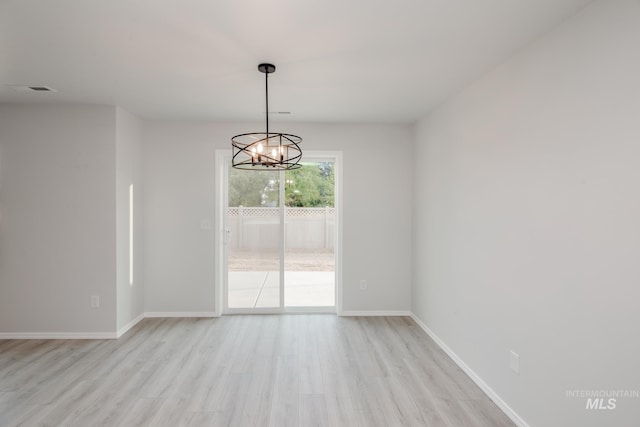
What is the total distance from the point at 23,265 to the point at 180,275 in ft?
5.20

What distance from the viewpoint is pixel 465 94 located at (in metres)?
3.17

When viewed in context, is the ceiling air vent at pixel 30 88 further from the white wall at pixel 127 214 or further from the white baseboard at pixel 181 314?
the white baseboard at pixel 181 314

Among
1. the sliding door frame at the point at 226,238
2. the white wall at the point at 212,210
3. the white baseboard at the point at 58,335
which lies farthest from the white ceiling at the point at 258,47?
the white baseboard at the point at 58,335

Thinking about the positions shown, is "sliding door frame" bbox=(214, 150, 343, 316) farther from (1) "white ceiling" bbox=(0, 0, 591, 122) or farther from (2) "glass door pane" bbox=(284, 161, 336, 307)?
(1) "white ceiling" bbox=(0, 0, 591, 122)

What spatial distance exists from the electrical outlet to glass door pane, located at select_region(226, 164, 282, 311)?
2.94 meters

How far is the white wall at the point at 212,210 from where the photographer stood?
4477mm

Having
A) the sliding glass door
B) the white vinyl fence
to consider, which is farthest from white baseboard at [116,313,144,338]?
the white vinyl fence

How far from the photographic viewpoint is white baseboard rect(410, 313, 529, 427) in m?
2.37

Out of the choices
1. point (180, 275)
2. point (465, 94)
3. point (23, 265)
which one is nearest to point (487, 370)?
point (465, 94)

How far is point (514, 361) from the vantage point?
7.92 ft

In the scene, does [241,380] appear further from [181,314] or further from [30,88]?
[30,88]

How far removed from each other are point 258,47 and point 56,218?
9.87 feet

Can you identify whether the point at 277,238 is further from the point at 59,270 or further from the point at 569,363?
the point at 569,363

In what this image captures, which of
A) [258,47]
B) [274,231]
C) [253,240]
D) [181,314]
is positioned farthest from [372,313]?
[258,47]
